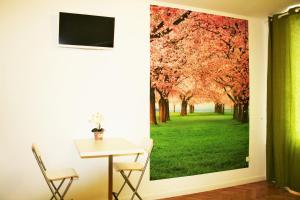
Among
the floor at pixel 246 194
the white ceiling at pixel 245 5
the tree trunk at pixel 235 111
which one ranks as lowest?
the floor at pixel 246 194

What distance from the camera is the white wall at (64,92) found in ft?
9.24

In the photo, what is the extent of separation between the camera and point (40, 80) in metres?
2.93

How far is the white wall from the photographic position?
2816 mm

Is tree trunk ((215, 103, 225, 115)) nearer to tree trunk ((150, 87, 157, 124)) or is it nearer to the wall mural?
the wall mural

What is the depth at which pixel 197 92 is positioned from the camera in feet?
12.5

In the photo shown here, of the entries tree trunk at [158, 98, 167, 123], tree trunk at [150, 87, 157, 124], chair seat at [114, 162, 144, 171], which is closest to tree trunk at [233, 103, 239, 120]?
tree trunk at [158, 98, 167, 123]

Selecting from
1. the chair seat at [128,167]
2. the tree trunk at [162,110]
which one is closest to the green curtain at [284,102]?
the tree trunk at [162,110]

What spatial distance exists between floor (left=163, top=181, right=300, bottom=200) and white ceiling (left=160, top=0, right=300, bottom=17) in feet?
8.61

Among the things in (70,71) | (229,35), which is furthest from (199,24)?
(70,71)

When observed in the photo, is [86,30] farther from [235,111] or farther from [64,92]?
[235,111]

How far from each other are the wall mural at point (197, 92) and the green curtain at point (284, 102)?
1.20 feet

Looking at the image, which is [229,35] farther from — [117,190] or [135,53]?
[117,190]

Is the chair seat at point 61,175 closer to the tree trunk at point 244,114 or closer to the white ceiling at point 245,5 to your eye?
the white ceiling at point 245,5

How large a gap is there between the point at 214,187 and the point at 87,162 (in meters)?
1.90
